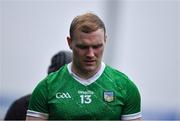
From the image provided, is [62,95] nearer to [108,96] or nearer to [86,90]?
[86,90]

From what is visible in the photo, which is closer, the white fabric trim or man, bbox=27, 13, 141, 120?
man, bbox=27, 13, 141, 120

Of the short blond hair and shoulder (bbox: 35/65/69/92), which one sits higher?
the short blond hair

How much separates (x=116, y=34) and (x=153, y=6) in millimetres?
533

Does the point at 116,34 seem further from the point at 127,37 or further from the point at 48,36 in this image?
the point at 48,36

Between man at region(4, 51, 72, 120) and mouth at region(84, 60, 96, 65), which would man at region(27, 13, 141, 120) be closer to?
mouth at region(84, 60, 96, 65)

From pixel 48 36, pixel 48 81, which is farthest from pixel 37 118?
pixel 48 36

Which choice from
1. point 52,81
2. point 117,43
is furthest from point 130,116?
point 117,43

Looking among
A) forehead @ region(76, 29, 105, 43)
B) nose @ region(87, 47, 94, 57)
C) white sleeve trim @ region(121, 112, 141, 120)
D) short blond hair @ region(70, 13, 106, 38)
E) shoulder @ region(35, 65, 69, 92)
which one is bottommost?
white sleeve trim @ region(121, 112, 141, 120)

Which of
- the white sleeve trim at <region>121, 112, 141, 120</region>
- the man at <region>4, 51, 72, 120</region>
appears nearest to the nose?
the white sleeve trim at <region>121, 112, 141, 120</region>

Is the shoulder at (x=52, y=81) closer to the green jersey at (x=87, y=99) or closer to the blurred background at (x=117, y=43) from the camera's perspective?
the green jersey at (x=87, y=99)

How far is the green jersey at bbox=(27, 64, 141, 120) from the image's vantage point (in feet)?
13.5

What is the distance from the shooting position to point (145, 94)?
29.1 ft

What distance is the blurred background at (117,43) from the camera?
28.8 feet

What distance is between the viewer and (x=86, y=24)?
13.4 feet
